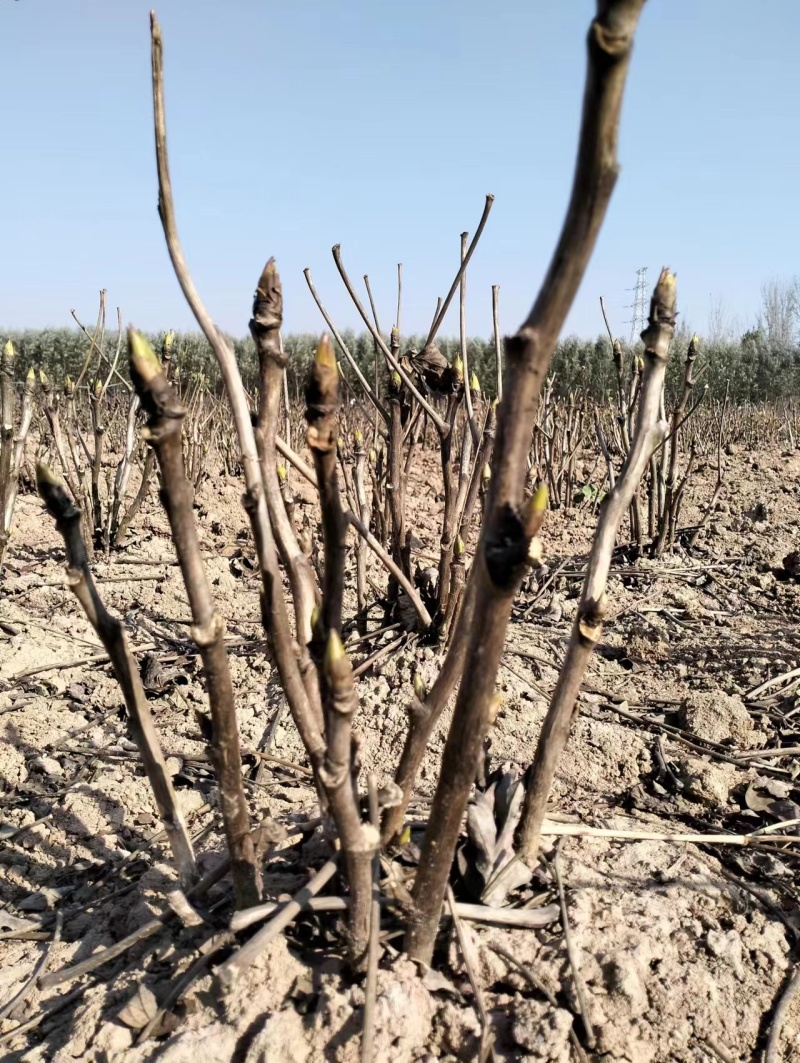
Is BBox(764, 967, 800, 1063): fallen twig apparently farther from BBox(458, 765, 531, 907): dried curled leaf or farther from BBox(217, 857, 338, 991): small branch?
→ BBox(217, 857, 338, 991): small branch

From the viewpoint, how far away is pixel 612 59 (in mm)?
634

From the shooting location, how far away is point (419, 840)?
4.83 feet

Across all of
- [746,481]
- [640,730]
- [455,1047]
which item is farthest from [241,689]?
[746,481]

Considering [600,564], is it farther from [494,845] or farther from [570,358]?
[570,358]

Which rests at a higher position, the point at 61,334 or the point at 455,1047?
the point at 61,334

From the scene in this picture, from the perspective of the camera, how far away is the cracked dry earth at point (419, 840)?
1.19 meters

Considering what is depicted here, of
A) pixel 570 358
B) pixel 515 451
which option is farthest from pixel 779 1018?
pixel 570 358

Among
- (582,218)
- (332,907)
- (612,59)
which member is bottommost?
(332,907)

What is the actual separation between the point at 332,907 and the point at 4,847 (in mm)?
1195

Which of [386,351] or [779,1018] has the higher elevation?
[386,351]

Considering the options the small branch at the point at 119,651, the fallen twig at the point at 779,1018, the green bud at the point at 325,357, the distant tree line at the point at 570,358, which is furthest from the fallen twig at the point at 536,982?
the distant tree line at the point at 570,358

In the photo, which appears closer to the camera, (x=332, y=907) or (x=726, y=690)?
(x=332, y=907)

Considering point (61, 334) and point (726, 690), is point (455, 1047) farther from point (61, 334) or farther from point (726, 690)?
point (61, 334)

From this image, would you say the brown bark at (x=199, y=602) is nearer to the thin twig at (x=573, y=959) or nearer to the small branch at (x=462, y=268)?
the thin twig at (x=573, y=959)
